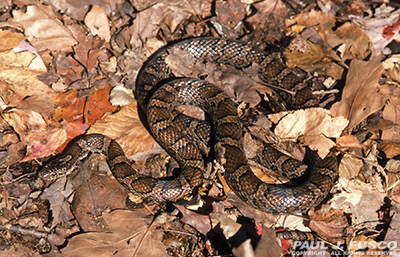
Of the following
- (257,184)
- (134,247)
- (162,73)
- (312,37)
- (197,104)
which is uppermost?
(312,37)

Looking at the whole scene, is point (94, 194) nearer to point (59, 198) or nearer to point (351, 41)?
point (59, 198)

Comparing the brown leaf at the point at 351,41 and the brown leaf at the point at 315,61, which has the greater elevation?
the brown leaf at the point at 351,41

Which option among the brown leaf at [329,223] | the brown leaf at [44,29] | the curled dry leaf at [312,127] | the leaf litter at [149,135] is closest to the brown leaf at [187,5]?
the leaf litter at [149,135]

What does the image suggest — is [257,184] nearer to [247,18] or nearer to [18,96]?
[247,18]

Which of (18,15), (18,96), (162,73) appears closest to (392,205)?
(162,73)

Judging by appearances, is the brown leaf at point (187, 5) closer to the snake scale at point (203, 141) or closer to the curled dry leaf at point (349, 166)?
the snake scale at point (203, 141)

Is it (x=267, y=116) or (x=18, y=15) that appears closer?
(x=267, y=116)

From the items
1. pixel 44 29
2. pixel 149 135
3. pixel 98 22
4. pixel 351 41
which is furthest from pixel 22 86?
pixel 351 41

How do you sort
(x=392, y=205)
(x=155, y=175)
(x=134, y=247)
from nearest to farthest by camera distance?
(x=134, y=247) → (x=392, y=205) → (x=155, y=175)
